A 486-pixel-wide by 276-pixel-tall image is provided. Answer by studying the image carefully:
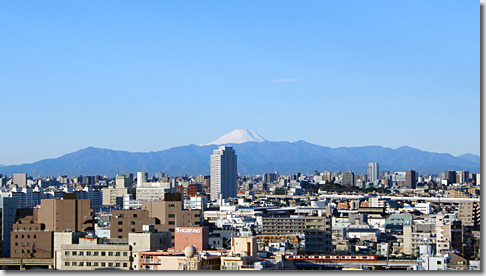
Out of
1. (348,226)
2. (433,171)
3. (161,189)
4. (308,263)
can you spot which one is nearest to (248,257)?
(308,263)

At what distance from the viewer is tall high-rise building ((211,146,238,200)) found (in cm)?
5503

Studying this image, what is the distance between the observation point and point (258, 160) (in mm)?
111438

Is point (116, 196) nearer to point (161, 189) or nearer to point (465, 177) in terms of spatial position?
point (161, 189)

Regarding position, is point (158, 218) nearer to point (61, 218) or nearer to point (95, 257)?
point (61, 218)

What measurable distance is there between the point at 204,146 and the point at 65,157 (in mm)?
18942

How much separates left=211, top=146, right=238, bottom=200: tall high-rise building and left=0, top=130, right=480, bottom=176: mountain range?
27.6 meters

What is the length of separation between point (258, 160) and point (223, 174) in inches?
2192

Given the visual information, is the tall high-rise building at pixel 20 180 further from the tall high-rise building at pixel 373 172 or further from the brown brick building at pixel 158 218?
the brown brick building at pixel 158 218

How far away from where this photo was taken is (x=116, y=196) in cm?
4169

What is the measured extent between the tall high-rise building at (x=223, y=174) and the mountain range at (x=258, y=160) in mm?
27568

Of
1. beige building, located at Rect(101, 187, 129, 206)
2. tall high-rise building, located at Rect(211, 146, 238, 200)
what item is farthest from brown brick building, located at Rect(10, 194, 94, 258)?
tall high-rise building, located at Rect(211, 146, 238, 200)

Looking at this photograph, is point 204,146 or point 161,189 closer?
point 161,189

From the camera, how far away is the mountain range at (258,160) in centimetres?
9131

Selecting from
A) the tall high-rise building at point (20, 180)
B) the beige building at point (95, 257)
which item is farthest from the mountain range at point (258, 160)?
the beige building at point (95, 257)
